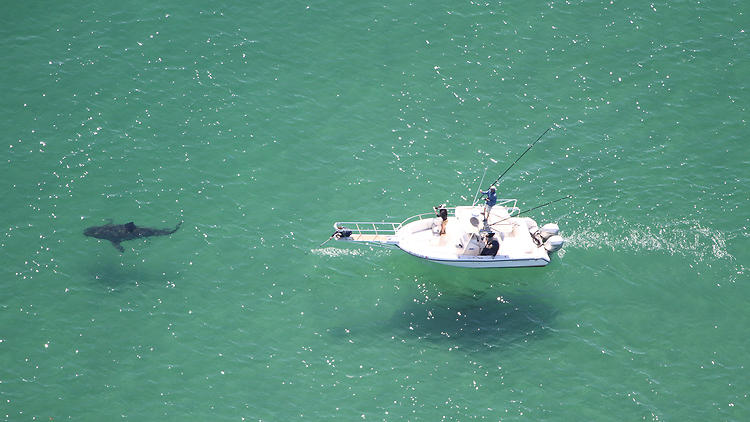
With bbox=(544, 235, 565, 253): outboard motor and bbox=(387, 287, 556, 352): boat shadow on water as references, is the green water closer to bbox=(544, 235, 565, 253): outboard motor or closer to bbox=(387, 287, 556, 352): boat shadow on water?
bbox=(387, 287, 556, 352): boat shadow on water

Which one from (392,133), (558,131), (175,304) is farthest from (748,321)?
(175,304)

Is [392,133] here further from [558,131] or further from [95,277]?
[95,277]

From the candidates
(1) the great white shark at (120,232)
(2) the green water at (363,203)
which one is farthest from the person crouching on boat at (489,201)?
(1) the great white shark at (120,232)

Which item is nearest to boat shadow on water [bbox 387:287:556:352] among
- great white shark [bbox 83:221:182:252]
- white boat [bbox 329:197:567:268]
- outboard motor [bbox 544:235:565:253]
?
white boat [bbox 329:197:567:268]

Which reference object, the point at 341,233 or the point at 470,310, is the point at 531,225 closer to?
the point at 470,310

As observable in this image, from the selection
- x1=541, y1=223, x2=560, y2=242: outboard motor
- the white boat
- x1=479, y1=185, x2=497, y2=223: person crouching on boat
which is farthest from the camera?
x1=541, y1=223, x2=560, y2=242: outboard motor

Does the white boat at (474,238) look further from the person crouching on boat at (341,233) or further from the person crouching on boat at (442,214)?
the person crouching on boat at (442,214)

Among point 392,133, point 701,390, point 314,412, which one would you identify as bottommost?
point 701,390
